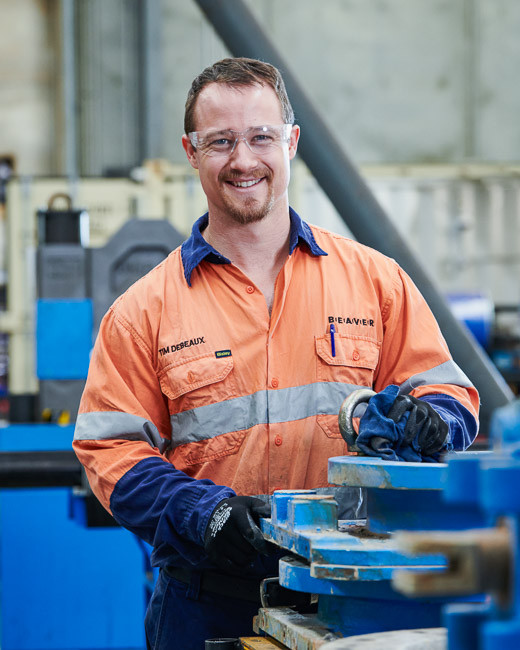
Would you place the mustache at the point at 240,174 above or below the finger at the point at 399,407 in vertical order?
above

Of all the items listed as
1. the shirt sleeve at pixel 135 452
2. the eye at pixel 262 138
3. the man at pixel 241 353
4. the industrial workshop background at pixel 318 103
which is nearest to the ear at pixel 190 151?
the man at pixel 241 353

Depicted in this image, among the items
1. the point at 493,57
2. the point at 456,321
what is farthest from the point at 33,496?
the point at 493,57

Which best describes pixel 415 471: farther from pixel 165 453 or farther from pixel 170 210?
pixel 170 210

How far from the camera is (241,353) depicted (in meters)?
1.58

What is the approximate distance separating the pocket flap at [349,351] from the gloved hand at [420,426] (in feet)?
1.12

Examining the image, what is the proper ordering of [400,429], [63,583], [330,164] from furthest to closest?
[63,583]
[330,164]
[400,429]

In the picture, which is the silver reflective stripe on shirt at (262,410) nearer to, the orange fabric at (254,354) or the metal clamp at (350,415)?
the orange fabric at (254,354)

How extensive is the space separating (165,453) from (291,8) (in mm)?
8087

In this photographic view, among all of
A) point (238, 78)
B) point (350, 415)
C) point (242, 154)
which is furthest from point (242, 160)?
point (350, 415)

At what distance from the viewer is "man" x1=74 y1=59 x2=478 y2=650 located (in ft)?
5.05

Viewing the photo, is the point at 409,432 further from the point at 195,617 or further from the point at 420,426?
the point at 195,617

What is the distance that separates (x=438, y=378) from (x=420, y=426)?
335 millimetres

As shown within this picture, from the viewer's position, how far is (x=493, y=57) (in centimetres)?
913

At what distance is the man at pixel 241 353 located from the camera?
154 cm
